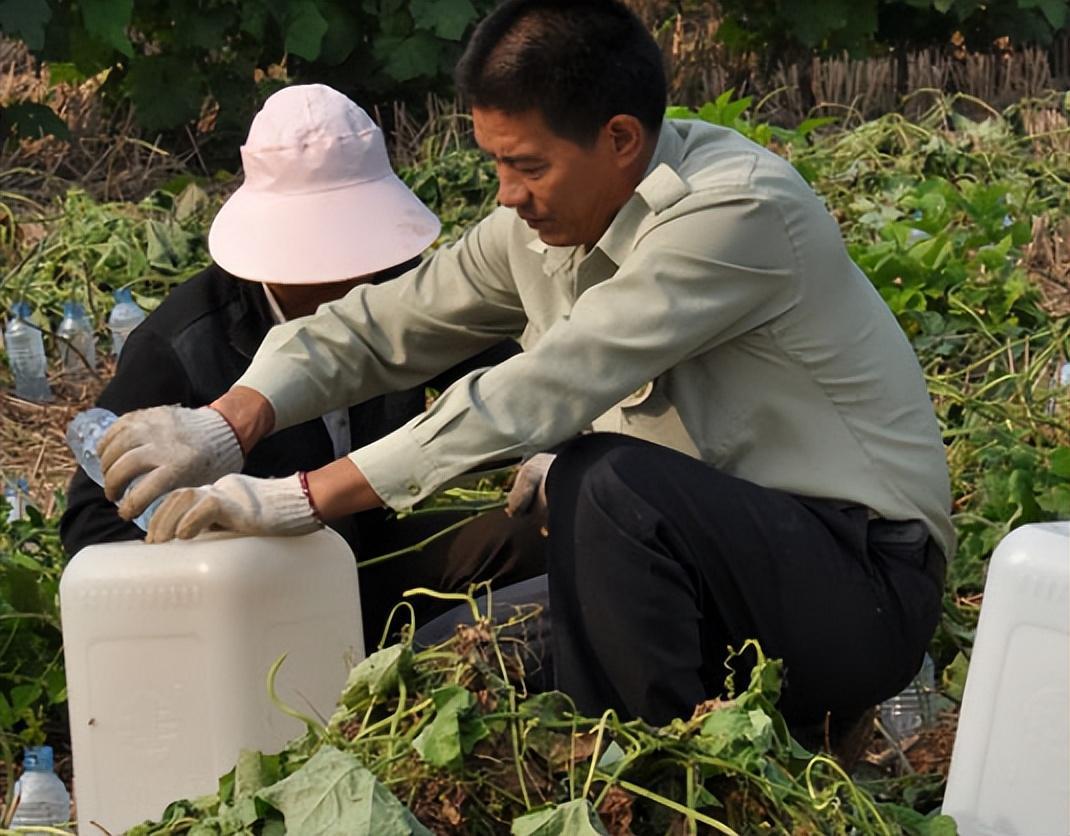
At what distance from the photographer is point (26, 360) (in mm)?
5590

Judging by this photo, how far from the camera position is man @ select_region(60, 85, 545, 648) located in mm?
3404

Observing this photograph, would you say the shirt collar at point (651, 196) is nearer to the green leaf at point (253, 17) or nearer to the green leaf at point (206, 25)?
the green leaf at point (253, 17)

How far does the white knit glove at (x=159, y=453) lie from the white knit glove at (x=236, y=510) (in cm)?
12

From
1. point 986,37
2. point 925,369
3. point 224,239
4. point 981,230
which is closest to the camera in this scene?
point 224,239

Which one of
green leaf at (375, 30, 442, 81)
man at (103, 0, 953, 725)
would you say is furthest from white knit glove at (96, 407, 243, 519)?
green leaf at (375, 30, 442, 81)

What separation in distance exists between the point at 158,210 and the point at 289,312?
3197mm

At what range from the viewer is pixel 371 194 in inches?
138

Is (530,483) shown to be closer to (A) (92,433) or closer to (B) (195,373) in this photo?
(B) (195,373)

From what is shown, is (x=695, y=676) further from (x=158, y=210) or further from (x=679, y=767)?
(x=158, y=210)

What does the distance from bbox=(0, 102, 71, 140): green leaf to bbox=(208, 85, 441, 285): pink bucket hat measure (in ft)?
15.8

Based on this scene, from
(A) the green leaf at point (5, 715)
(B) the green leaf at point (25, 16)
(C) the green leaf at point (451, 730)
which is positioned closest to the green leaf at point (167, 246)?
(B) the green leaf at point (25, 16)

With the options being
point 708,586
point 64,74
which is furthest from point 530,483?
point 64,74

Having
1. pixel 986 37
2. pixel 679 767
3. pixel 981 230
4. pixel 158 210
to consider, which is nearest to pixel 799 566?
pixel 679 767

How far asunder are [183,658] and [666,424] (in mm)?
824
